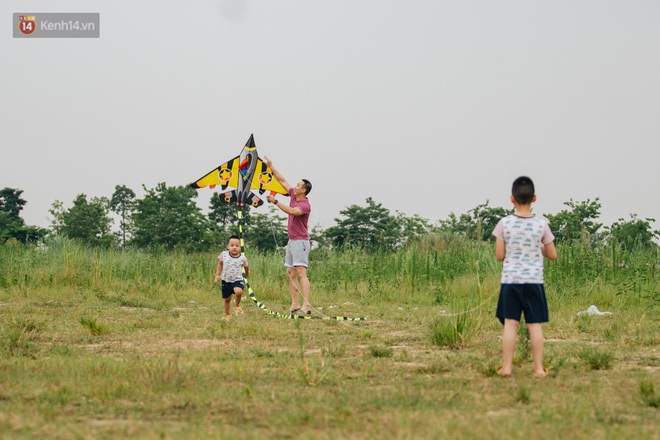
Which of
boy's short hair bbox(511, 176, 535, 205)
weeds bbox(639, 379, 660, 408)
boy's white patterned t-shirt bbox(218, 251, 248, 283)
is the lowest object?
weeds bbox(639, 379, 660, 408)

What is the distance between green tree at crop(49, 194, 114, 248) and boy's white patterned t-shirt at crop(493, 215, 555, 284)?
164 feet

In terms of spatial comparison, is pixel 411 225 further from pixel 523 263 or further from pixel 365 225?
pixel 523 263

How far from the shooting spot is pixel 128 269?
1948 cm

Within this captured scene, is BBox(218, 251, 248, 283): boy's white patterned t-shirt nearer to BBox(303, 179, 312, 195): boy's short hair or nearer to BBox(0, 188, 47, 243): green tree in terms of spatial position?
BBox(303, 179, 312, 195): boy's short hair

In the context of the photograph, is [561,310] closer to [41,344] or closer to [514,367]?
[514,367]

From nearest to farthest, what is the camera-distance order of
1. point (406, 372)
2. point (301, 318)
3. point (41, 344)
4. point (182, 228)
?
A: 1. point (406, 372)
2. point (41, 344)
3. point (301, 318)
4. point (182, 228)

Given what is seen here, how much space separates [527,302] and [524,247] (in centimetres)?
46

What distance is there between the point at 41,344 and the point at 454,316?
173 inches

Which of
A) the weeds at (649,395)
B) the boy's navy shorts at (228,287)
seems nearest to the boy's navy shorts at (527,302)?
the weeds at (649,395)

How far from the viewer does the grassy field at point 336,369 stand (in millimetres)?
4520

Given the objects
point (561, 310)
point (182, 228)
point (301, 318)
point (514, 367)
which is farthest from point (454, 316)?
point (182, 228)

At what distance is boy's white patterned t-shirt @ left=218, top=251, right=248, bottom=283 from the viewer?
12148 mm

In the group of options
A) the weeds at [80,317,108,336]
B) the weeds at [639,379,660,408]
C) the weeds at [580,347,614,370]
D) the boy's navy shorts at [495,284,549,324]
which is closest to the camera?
the weeds at [639,379,660,408]

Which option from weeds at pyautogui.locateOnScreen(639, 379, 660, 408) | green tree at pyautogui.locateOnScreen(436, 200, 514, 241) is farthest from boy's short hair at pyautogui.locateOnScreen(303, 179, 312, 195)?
green tree at pyautogui.locateOnScreen(436, 200, 514, 241)
